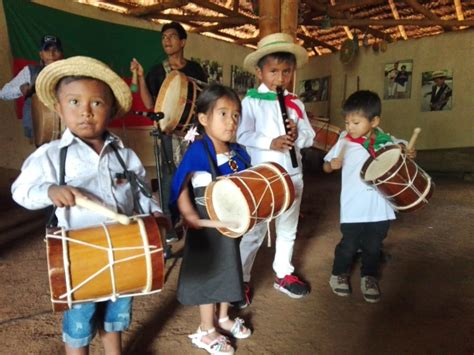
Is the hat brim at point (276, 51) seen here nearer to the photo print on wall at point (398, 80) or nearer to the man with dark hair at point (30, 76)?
the man with dark hair at point (30, 76)

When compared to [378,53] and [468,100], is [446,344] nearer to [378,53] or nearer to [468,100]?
[468,100]

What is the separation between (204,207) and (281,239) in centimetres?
91

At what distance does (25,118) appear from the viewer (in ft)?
13.2

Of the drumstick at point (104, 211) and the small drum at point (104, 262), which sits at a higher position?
the drumstick at point (104, 211)

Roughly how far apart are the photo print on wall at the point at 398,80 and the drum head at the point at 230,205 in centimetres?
819

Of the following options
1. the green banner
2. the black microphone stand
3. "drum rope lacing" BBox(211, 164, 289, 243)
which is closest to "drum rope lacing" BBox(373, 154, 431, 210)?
"drum rope lacing" BBox(211, 164, 289, 243)

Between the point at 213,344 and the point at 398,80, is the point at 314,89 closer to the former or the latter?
the point at 398,80

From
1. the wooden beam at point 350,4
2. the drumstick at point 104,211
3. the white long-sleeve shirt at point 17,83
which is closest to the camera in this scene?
the drumstick at point 104,211

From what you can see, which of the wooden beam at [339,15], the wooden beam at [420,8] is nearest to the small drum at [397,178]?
the wooden beam at [339,15]

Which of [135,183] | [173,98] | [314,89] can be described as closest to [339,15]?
[314,89]

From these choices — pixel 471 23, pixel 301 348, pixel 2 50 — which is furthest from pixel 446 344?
pixel 471 23

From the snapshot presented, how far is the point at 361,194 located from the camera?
7.99 feet

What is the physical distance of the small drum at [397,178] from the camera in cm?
216

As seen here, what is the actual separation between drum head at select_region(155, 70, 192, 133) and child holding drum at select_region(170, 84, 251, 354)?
1109mm
